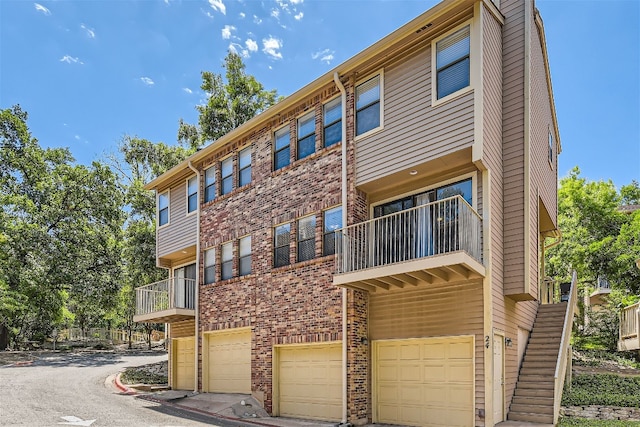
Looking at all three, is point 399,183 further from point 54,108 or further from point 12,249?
point 54,108

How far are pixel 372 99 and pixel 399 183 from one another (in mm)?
2211

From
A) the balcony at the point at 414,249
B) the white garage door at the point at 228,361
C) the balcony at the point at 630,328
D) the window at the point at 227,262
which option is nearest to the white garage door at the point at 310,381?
the white garage door at the point at 228,361

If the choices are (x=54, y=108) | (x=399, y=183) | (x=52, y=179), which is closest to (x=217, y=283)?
(x=399, y=183)

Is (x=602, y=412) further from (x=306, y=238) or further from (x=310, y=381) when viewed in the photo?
(x=306, y=238)

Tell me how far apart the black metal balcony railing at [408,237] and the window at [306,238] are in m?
1.36

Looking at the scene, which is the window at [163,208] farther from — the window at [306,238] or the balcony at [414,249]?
the balcony at [414,249]

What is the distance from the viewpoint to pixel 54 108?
1363 inches

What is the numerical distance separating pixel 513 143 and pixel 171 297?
12.2 meters

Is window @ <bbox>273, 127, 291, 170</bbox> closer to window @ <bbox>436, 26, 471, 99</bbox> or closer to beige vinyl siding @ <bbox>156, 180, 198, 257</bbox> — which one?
beige vinyl siding @ <bbox>156, 180, 198, 257</bbox>

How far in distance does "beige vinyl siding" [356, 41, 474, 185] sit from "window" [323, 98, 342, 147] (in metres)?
1.02

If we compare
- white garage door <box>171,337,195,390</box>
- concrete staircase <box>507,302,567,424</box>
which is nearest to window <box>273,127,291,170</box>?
white garage door <box>171,337,195,390</box>

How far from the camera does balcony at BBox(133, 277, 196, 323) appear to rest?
17.7 meters

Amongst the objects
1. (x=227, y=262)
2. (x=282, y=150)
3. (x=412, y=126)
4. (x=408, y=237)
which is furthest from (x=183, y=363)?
(x=412, y=126)

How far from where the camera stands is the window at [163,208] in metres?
20.7
